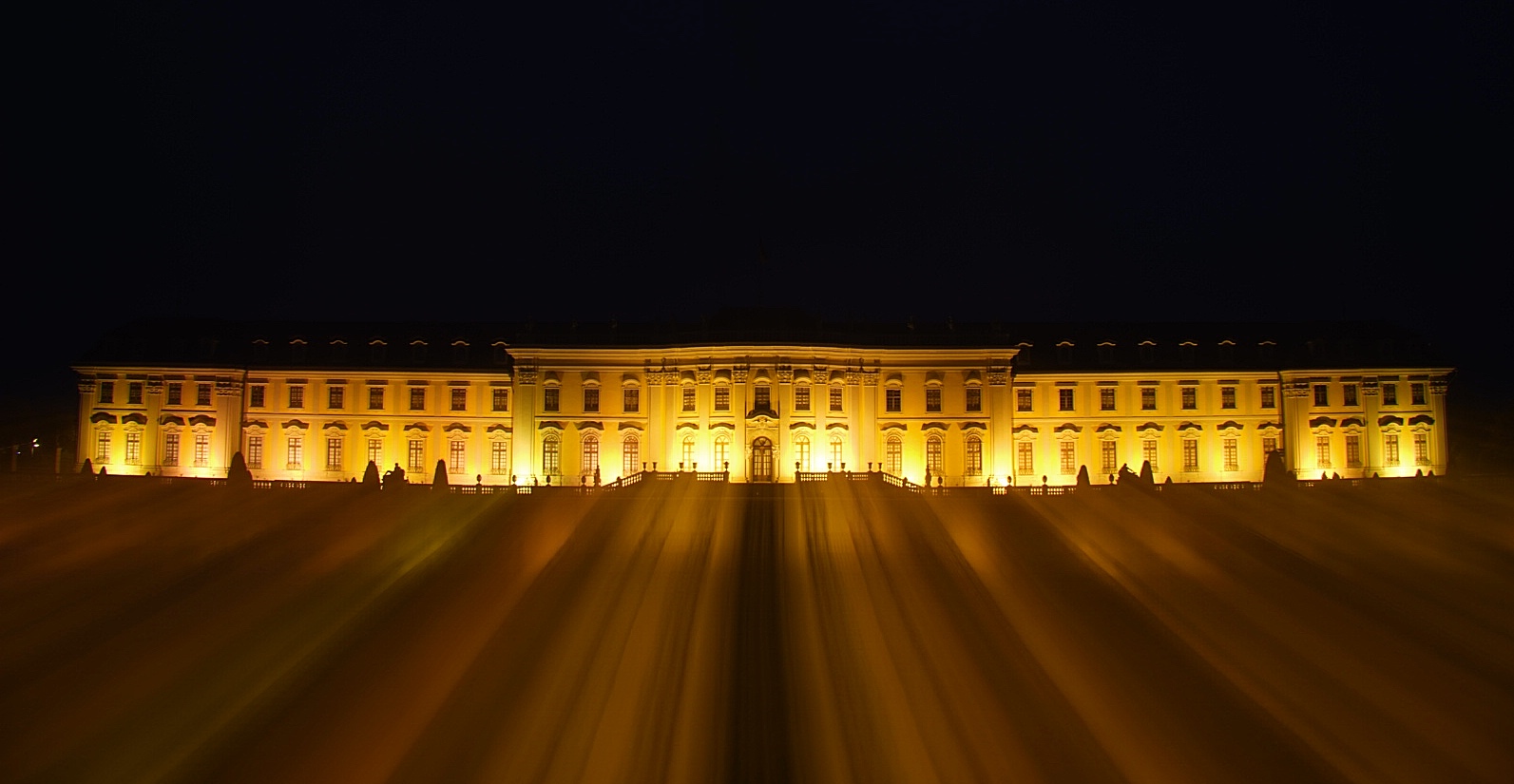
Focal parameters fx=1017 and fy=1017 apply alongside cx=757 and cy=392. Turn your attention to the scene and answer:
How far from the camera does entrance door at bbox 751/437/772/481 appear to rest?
48188mm

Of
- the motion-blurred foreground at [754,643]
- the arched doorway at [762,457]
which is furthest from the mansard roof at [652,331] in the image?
the motion-blurred foreground at [754,643]

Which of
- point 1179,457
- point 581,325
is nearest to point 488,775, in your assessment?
point 581,325

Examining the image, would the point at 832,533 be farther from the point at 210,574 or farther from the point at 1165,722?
the point at 210,574

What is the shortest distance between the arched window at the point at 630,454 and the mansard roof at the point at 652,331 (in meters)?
5.09

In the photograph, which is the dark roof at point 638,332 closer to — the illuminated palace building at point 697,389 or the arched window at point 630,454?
the illuminated palace building at point 697,389

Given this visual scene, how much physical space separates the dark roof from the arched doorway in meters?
6.58

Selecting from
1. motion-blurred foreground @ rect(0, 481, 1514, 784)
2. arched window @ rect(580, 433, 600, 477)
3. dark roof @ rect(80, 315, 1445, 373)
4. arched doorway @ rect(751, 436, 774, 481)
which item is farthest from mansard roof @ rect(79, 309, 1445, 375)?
motion-blurred foreground @ rect(0, 481, 1514, 784)

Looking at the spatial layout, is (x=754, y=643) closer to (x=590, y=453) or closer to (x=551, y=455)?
(x=590, y=453)

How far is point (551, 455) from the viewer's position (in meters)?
50.9

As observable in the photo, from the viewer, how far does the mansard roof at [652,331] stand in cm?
5181

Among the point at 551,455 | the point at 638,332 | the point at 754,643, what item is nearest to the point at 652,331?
the point at 638,332

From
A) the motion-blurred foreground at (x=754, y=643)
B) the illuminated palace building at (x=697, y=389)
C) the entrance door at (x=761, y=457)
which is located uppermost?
the illuminated palace building at (x=697, y=389)

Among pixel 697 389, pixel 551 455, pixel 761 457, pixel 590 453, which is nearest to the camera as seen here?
pixel 761 457

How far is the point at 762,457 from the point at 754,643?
87.7ft
